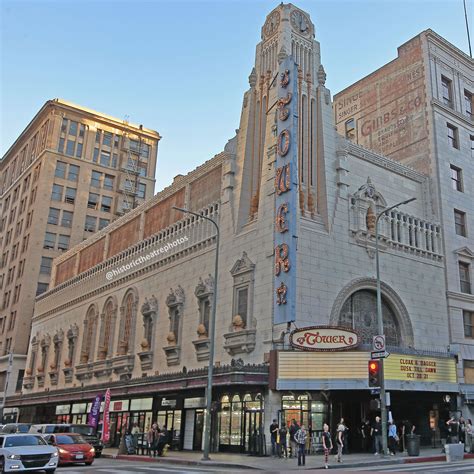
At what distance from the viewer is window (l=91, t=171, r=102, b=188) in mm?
83688

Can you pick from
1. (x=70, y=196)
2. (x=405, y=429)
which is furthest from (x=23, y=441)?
(x=70, y=196)

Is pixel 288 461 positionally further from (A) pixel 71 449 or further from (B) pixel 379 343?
(A) pixel 71 449

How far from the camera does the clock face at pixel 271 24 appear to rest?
130 ft

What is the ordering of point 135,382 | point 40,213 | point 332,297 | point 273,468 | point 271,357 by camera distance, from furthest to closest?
1. point 40,213
2. point 135,382
3. point 332,297
4. point 271,357
5. point 273,468

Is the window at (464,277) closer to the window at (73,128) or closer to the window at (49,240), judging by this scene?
the window at (49,240)

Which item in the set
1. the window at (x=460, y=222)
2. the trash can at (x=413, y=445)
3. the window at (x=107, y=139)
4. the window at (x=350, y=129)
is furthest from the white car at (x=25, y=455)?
the window at (x=107, y=139)

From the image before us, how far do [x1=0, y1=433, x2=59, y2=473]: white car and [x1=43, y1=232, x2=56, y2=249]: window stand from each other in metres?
59.6

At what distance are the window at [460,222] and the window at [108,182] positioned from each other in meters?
56.1

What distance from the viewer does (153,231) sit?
48.2m

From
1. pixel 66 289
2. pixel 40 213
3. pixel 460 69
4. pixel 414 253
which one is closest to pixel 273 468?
pixel 414 253

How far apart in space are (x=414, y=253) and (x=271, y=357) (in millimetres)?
14988

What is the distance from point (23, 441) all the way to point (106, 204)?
2621 inches

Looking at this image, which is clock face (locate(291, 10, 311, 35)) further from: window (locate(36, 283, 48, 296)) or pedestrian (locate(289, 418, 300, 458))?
window (locate(36, 283, 48, 296))

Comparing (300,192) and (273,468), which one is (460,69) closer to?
(300,192)
